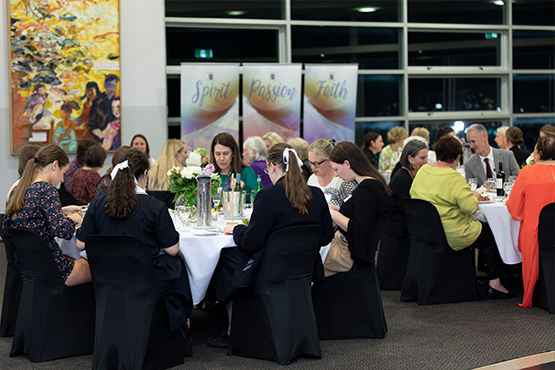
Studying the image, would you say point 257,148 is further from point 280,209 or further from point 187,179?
point 280,209

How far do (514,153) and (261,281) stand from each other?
15.1ft

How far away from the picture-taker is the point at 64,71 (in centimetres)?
806

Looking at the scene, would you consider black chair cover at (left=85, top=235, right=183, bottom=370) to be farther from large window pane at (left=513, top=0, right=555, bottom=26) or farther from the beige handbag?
large window pane at (left=513, top=0, right=555, bottom=26)

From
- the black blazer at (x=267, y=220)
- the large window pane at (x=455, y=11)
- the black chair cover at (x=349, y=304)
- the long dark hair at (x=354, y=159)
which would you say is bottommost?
the black chair cover at (x=349, y=304)

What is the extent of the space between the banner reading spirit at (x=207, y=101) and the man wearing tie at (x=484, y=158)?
→ 11.5 ft

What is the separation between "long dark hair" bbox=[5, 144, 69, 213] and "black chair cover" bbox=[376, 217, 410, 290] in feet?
9.37

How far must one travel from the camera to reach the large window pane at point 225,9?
352 inches

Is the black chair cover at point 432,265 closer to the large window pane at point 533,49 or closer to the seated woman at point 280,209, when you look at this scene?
the seated woman at point 280,209

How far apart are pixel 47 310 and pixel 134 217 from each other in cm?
90

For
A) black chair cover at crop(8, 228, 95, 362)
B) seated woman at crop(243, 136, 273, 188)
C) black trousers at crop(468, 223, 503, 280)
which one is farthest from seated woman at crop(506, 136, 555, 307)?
black chair cover at crop(8, 228, 95, 362)

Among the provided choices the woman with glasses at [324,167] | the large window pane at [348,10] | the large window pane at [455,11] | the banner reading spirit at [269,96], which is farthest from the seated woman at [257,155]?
the large window pane at [455,11]

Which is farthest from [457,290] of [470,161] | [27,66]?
[27,66]

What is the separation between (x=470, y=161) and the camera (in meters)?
6.40

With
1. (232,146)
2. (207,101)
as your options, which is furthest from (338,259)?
(207,101)
